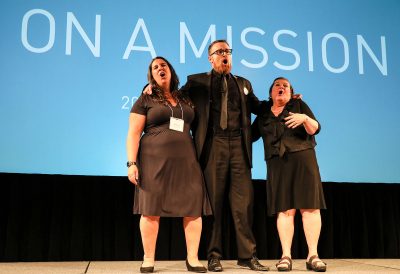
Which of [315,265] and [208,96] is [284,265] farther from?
[208,96]

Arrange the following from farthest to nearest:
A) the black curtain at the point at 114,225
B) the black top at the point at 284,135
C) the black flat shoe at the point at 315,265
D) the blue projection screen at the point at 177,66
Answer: the black curtain at the point at 114,225 → the blue projection screen at the point at 177,66 → the black top at the point at 284,135 → the black flat shoe at the point at 315,265

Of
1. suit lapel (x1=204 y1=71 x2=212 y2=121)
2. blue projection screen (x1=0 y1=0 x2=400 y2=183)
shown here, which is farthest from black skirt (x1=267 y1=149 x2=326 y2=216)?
blue projection screen (x1=0 y1=0 x2=400 y2=183)

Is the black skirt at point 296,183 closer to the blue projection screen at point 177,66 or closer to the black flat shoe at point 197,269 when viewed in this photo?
the black flat shoe at point 197,269

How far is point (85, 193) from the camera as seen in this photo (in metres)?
3.41

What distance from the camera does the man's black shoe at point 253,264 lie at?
2494mm

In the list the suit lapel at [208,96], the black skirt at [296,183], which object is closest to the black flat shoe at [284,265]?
the black skirt at [296,183]

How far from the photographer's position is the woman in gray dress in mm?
2367

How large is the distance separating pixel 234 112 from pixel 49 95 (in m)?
1.37

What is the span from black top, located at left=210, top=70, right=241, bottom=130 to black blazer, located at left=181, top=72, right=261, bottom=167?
0.08ft

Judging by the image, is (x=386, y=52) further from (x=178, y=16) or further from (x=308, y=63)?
(x=178, y=16)

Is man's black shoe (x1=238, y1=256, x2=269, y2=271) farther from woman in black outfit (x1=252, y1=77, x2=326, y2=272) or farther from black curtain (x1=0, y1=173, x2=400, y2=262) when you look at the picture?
black curtain (x1=0, y1=173, x2=400, y2=262)

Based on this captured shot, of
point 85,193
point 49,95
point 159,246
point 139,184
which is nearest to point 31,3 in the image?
point 49,95

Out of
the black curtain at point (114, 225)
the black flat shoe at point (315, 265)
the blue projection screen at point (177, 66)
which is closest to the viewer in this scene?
the black flat shoe at point (315, 265)

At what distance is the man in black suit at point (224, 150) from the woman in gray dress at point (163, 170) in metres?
0.10
